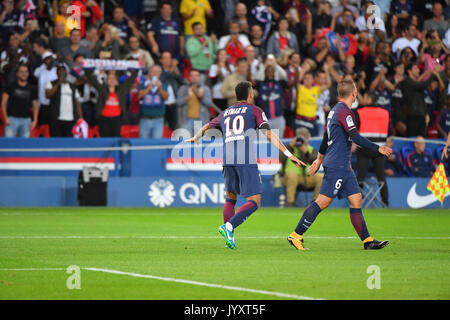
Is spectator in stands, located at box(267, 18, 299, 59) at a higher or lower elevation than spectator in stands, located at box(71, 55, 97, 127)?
higher

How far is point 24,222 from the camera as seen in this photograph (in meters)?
16.8

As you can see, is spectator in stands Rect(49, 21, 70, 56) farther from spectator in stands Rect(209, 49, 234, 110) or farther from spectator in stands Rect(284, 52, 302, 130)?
spectator in stands Rect(284, 52, 302, 130)

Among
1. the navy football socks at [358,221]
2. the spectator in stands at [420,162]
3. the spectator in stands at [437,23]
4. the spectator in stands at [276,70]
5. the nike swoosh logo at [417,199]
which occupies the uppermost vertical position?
the spectator in stands at [437,23]

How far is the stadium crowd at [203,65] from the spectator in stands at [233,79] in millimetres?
31

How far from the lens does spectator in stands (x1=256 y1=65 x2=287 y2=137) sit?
2320 centimetres

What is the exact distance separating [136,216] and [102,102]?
189 inches

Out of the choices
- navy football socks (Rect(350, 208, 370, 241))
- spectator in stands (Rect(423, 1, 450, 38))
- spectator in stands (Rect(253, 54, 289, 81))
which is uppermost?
spectator in stands (Rect(423, 1, 450, 38))

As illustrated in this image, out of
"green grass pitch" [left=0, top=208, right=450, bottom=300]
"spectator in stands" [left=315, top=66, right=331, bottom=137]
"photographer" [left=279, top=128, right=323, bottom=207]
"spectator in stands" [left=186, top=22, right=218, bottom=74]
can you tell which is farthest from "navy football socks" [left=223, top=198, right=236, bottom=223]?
"spectator in stands" [left=186, top=22, right=218, bottom=74]

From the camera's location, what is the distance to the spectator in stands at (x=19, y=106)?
2270 centimetres

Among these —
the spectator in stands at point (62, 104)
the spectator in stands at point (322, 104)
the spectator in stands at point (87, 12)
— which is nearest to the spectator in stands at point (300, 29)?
the spectator in stands at point (322, 104)

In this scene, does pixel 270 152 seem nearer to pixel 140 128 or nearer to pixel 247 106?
pixel 140 128

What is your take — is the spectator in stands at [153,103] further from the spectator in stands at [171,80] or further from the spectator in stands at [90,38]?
the spectator in stands at [90,38]

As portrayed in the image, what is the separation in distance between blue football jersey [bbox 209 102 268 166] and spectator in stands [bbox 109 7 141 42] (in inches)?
506

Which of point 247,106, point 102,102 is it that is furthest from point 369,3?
point 247,106
